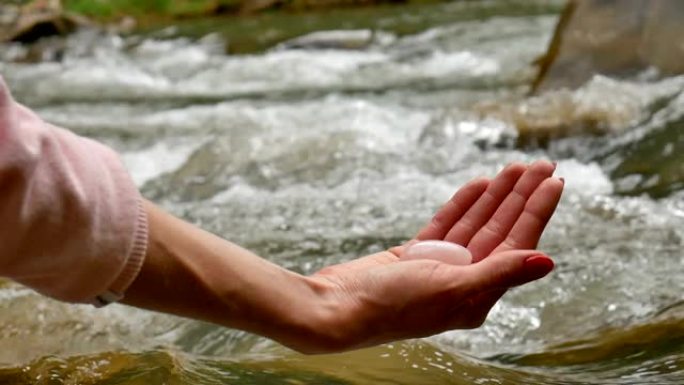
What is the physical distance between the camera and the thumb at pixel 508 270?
141cm

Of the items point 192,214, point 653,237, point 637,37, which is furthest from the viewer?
point 637,37

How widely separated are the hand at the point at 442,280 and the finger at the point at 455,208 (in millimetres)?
69

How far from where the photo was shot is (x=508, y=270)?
1.43 metres

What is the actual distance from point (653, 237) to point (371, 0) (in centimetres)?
928

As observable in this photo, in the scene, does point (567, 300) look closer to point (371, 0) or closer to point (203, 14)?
point (371, 0)

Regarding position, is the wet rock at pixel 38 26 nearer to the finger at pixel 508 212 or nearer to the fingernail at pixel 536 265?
the finger at pixel 508 212

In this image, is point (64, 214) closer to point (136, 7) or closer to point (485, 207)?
point (485, 207)

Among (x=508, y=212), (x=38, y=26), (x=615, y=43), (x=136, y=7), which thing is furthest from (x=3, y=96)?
(x=136, y=7)

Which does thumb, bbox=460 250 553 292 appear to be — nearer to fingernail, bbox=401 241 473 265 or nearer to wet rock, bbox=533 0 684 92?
fingernail, bbox=401 241 473 265

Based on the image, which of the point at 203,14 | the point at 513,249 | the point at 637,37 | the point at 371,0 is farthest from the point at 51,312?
the point at 203,14

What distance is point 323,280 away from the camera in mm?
1567

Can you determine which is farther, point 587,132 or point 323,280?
point 587,132

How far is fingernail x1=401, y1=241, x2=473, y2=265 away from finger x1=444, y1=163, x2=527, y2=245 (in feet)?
0.14

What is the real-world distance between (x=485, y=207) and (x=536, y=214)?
16 cm
